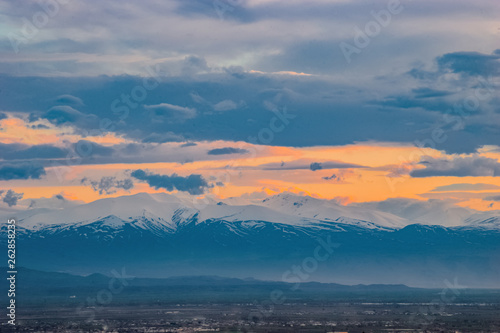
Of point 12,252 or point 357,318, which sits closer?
point 12,252

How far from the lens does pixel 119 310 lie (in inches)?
6885

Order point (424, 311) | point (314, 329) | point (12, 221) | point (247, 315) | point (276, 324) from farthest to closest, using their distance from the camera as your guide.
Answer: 1. point (424, 311)
2. point (247, 315)
3. point (276, 324)
4. point (314, 329)
5. point (12, 221)

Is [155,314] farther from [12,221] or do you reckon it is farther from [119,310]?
[12,221]

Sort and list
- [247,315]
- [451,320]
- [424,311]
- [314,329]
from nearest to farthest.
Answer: [314,329] → [451,320] → [247,315] → [424,311]

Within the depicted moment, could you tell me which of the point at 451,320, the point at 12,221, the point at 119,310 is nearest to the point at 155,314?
the point at 119,310

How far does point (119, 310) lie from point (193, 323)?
41318 millimetres

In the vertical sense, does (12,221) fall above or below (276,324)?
above

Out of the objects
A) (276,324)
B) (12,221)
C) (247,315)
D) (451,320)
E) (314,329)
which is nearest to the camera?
(12,221)

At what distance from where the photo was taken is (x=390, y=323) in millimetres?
137750

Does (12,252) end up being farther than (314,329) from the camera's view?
No

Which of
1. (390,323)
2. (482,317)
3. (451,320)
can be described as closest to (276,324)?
(390,323)

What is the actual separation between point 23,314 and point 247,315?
149ft

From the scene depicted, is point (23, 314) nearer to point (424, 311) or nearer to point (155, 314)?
point (155, 314)

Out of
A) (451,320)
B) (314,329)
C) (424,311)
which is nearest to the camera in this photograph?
(314,329)
